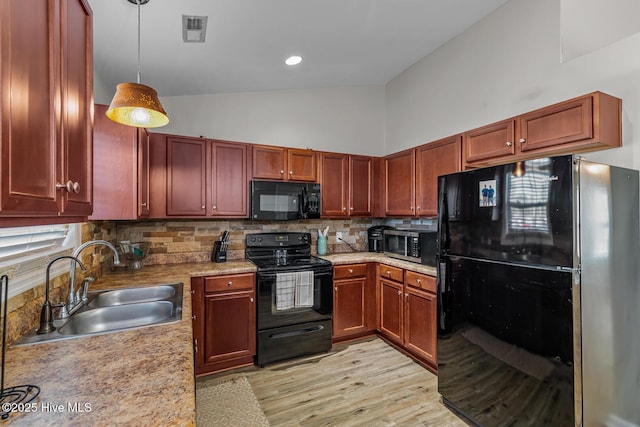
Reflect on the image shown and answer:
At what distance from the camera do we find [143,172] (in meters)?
2.41

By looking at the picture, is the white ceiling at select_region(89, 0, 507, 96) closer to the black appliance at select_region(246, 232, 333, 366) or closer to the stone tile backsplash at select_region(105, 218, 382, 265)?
the stone tile backsplash at select_region(105, 218, 382, 265)

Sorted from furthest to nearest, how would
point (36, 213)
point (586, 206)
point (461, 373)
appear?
point (461, 373)
point (586, 206)
point (36, 213)

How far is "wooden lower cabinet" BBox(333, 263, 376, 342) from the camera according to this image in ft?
10.5

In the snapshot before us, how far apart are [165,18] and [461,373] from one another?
118 inches

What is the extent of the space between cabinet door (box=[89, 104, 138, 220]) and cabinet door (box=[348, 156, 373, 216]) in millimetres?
2270

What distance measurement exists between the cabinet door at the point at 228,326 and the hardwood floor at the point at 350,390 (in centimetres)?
19

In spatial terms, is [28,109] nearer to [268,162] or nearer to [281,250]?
[268,162]

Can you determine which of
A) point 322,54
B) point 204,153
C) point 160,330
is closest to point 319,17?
point 322,54

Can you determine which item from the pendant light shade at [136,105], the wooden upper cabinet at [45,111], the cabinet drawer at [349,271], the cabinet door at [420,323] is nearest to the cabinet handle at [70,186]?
the wooden upper cabinet at [45,111]

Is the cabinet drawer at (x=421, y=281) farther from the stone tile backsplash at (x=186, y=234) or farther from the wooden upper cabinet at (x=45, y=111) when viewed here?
the wooden upper cabinet at (x=45, y=111)

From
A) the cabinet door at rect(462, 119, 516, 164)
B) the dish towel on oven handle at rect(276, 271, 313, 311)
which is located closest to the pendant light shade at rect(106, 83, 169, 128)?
the dish towel on oven handle at rect(276, 271, 313, 311)

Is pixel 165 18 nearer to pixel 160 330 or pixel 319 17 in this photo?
pixel 319 17

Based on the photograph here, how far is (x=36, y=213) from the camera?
80 cm

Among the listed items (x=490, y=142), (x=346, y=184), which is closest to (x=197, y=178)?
(x=346, y=184)
